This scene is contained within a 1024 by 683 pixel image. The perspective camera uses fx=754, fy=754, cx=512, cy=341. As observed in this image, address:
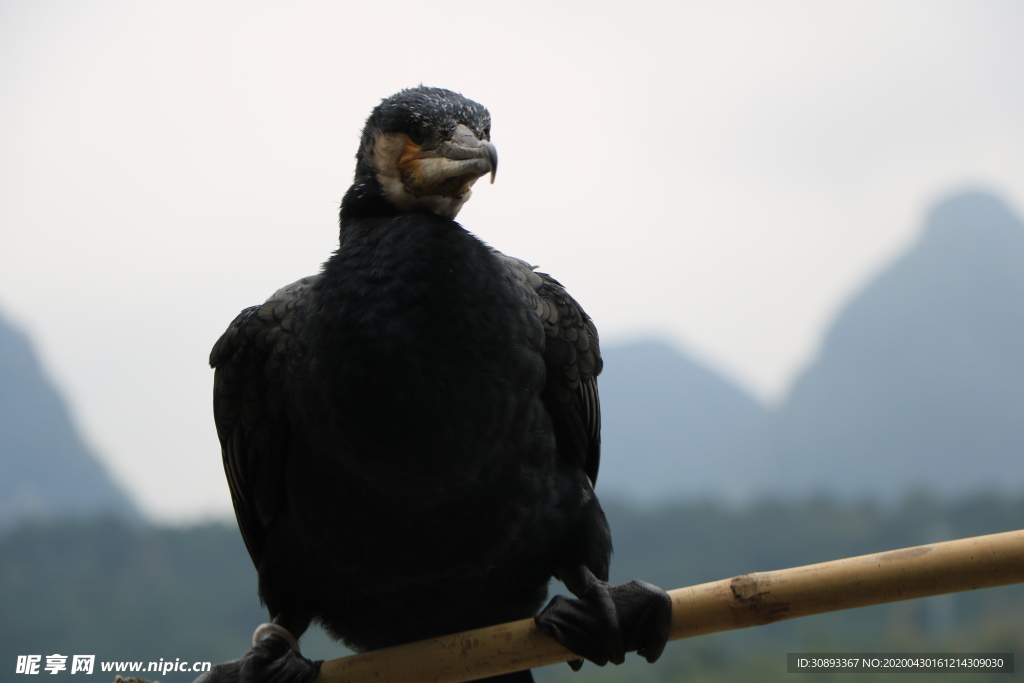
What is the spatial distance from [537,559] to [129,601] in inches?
302

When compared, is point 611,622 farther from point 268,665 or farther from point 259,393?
point 259,393

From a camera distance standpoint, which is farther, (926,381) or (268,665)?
(926,381)

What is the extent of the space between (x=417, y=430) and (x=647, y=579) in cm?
791

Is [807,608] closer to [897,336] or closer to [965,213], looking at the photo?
[897,336]

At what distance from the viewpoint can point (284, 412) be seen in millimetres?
1936

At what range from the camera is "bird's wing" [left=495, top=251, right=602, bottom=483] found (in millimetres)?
2006

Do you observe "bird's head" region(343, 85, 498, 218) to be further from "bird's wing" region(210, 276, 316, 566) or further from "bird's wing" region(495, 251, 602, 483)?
"bird's wing" region(210, 276, 316, 566)

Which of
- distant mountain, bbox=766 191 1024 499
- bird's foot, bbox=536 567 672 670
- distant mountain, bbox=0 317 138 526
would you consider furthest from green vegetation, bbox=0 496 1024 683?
bird's foot, bbox=536 567 672 670

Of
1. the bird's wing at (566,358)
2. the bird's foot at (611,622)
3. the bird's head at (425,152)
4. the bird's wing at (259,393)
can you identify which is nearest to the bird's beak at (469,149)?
the bird's head at (425,152)

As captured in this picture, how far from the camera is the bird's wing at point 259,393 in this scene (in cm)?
194

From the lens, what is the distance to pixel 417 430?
5.16ft

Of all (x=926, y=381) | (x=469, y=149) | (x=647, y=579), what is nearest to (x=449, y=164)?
(x=469, y=149)

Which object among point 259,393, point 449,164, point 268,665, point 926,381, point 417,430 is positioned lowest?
point 926,381

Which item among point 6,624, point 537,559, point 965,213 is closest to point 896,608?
point 965,213
